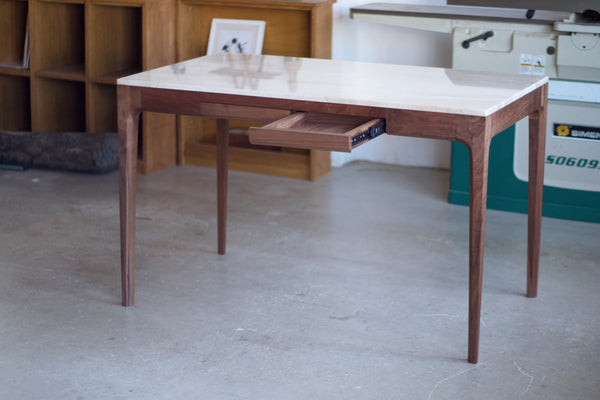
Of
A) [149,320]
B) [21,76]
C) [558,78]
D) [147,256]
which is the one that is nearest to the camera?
[149,320]

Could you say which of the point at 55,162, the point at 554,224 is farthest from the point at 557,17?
the point at 55,162

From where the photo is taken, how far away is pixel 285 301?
2.93 m

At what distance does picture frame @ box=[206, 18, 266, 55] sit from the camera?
4.60 m

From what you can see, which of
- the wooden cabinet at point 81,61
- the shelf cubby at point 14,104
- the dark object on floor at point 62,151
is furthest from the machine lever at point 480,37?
the shelf cubby at point 14,104

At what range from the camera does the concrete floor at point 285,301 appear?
7.82ft

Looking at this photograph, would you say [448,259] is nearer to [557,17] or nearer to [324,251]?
[324,251]

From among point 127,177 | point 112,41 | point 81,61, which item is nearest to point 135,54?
point 112,41

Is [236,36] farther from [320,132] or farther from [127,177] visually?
[320,132]

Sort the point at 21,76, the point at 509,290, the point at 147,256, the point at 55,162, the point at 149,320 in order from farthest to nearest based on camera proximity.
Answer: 1. the point at 21,76
2. the point at 55,162
3. the point at 147,256
4. the point at 509,290
5. the point at 149,320

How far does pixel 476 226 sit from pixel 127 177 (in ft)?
3.64

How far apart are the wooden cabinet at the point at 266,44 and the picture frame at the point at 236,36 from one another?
0.07 meters

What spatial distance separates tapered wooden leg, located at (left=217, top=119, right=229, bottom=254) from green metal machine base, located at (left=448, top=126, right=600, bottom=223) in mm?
1296

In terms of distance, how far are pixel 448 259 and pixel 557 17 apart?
3.99 feet

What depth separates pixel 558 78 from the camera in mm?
3705
